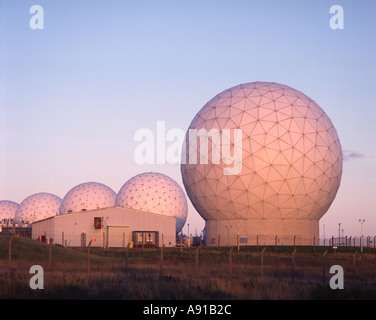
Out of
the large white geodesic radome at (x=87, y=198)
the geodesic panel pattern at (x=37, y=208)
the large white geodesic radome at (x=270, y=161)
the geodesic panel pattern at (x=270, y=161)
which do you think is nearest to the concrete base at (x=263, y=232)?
the large white geodesic radome at (x=270, y=161)

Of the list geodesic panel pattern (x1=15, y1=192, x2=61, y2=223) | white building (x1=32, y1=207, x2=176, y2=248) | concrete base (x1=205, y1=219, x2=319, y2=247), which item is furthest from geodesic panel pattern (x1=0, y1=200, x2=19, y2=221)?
concrete base (x1=205, y1=219, x2=319, y2=247)

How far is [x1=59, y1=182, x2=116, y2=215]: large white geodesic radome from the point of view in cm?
7425

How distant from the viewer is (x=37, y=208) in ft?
286

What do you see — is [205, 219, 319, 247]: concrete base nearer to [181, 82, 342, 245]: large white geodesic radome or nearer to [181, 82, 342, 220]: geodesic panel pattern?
[181, 82, 342, 245]: large white geodesic radome

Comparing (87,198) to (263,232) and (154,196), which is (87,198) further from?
(263,232)

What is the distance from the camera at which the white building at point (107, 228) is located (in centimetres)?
5403

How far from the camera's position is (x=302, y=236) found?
51188 millimetres

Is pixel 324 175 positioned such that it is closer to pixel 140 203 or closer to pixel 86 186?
pixel 140 203

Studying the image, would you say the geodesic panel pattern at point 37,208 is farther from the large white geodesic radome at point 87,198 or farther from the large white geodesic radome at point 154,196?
the large white geodesic radome at point 154,196

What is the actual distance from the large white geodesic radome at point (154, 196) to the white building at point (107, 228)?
11.1m

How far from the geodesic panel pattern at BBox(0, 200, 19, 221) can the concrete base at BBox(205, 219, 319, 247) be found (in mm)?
59609

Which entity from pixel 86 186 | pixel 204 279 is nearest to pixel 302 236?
pixel 204 279
